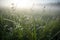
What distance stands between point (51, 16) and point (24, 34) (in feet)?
1.00

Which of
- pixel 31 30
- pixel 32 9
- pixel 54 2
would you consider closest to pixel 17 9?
pixel 32 9

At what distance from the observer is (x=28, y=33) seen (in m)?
1.33

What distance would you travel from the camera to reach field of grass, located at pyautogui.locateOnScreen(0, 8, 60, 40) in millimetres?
1344

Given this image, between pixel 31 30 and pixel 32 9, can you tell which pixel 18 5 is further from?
pixel 31 30

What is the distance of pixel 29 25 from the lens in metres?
1.36

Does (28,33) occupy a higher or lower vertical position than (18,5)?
lower

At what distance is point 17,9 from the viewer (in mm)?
1410

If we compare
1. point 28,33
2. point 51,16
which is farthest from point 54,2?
point 28,33

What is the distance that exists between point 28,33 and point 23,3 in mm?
284

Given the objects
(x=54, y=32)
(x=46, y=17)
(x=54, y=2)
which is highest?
(x=54, y=2)

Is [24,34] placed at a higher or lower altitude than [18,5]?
lower

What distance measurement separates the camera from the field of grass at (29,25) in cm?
134

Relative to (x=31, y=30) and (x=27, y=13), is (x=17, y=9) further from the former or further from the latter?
(x=31, y=30)

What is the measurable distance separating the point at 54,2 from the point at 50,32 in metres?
0.29
